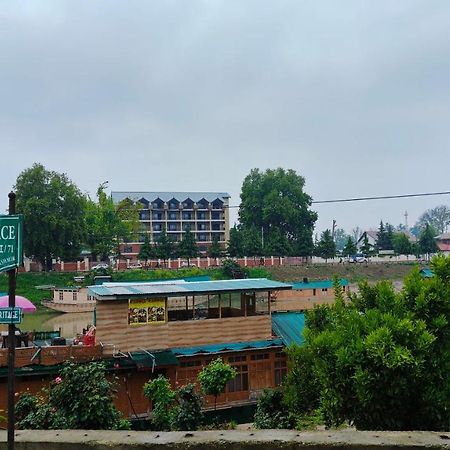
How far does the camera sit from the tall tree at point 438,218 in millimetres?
120875

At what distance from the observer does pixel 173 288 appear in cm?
1380

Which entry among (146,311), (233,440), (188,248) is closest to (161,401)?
(146,311)

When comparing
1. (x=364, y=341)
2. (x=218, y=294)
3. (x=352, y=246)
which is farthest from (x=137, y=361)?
(x=352, y=246)

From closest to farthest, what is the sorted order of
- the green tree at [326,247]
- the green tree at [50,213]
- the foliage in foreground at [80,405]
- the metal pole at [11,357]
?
the metal pole at [11,357], the foliage in foreground at [80,405], the green tree at [50,213], the green tree at [326,247]

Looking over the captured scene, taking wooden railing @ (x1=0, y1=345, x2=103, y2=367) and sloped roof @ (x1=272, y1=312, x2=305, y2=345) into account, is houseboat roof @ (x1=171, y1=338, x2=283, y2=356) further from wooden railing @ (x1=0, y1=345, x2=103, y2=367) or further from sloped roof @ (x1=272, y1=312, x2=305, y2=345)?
wooden railing @ (x1=0, y1=345, x2=103, y2=367)

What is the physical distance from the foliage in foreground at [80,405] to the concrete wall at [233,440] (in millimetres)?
1375

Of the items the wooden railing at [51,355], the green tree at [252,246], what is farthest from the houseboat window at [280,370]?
the green tree at [252,246]

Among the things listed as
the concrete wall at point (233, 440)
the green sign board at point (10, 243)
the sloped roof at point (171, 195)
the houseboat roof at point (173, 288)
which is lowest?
the concrete wall at point (233, 440)

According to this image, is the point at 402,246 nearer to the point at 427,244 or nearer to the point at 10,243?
the point at 427,244

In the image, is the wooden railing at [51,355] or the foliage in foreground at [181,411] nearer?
the foliage in foreground at [181,411]

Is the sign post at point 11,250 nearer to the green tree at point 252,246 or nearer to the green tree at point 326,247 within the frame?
the green tree at point 252,246

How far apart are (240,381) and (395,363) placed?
8956mm

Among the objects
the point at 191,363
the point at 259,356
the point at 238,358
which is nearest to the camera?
the point at 191,363

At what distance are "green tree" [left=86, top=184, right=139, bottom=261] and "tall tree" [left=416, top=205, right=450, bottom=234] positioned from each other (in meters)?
84.9
